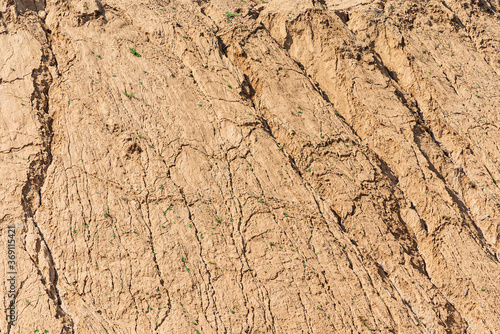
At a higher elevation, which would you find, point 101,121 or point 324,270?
point 101,121

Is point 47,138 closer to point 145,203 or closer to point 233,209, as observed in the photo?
point 145,203

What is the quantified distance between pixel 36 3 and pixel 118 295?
801cm

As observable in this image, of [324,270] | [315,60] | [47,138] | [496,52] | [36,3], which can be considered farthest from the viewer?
[496,52]

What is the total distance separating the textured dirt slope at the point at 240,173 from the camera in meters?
7.86

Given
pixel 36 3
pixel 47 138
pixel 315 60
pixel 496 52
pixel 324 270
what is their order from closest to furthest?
pixel 324 270, pixel 47 138, pixel 36 3, pixel 315 60, pixel 496 52

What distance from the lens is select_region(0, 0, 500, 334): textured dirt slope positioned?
786cm

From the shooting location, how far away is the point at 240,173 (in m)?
9.22

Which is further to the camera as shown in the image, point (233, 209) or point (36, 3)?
point (36, 3)

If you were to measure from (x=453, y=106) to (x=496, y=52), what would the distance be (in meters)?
3.44

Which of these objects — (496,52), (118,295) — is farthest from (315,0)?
(118,295)

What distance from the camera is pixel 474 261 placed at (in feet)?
30.1

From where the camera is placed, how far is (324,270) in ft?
27.6

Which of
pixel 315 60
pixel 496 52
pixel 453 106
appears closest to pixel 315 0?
pixel 315 60

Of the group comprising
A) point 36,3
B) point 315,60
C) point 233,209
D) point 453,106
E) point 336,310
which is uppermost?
point 36,3
